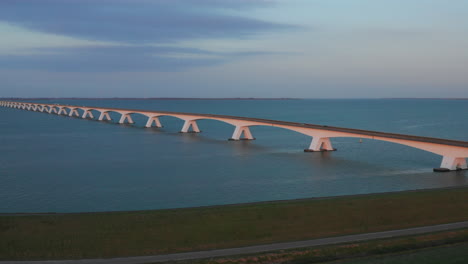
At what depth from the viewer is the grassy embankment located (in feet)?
58.6

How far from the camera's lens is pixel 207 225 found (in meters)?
20.5

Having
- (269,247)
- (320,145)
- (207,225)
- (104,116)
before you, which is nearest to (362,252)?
(269,247)

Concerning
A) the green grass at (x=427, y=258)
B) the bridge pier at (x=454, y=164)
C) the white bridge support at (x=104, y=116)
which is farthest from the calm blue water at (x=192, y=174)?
the white bridge support at (x=104, y=116)

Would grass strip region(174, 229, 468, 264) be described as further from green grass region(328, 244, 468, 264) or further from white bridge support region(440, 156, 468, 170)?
white bridge support region(440, 156, 468, 170)

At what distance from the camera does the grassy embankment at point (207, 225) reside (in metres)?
17.9

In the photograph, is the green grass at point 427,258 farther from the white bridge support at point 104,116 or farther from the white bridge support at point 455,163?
the white bridge support at point 104,116

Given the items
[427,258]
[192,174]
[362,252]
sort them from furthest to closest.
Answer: [192,174], [362,252], [427,258]

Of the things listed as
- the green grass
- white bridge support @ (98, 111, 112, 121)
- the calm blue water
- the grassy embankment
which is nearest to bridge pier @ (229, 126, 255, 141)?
the calm blue water

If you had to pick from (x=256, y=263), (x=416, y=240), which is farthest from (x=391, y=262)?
(x=256, y=263)

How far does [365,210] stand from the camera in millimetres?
22875

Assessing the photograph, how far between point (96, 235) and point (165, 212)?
4361 millimetres

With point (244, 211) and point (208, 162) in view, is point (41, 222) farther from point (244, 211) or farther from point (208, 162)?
point (208, 162)

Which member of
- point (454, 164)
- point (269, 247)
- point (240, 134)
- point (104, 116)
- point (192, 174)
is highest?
point (454, 164)

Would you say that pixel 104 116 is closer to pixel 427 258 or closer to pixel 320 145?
pixel 320 145
